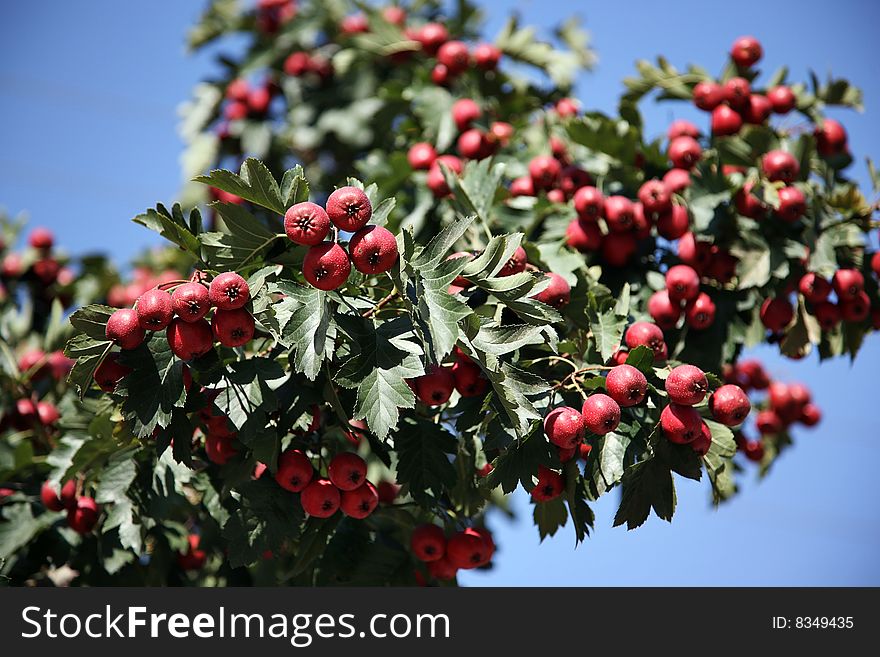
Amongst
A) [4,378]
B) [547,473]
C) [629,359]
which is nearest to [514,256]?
[629,359]

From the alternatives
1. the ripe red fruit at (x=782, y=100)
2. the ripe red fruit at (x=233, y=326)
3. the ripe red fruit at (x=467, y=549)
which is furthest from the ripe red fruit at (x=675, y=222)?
the ripe red fruit at (x=233, y=326)

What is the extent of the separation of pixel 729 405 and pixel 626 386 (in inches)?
14.3

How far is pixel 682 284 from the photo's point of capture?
11.8ft

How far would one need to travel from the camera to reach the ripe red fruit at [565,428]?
2.78 m

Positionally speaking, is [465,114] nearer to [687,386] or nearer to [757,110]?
[757,110]

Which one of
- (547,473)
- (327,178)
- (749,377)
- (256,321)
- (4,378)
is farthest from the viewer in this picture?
(327,178)

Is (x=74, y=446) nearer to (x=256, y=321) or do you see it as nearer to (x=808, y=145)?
(x=256, y=321)

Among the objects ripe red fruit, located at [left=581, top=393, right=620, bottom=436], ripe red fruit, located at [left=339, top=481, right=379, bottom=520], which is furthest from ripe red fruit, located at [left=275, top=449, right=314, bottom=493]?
ripe red fruit, located at [left=581, top=393, right=620, bottom=436]

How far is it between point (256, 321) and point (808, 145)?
2.58m

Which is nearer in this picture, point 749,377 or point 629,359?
point 629,359

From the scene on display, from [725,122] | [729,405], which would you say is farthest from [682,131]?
[729,405]

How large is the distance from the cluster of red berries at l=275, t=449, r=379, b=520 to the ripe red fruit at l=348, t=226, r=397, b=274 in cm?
74

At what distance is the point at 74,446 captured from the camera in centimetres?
378

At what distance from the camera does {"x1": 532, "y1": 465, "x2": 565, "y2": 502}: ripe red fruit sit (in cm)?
302
